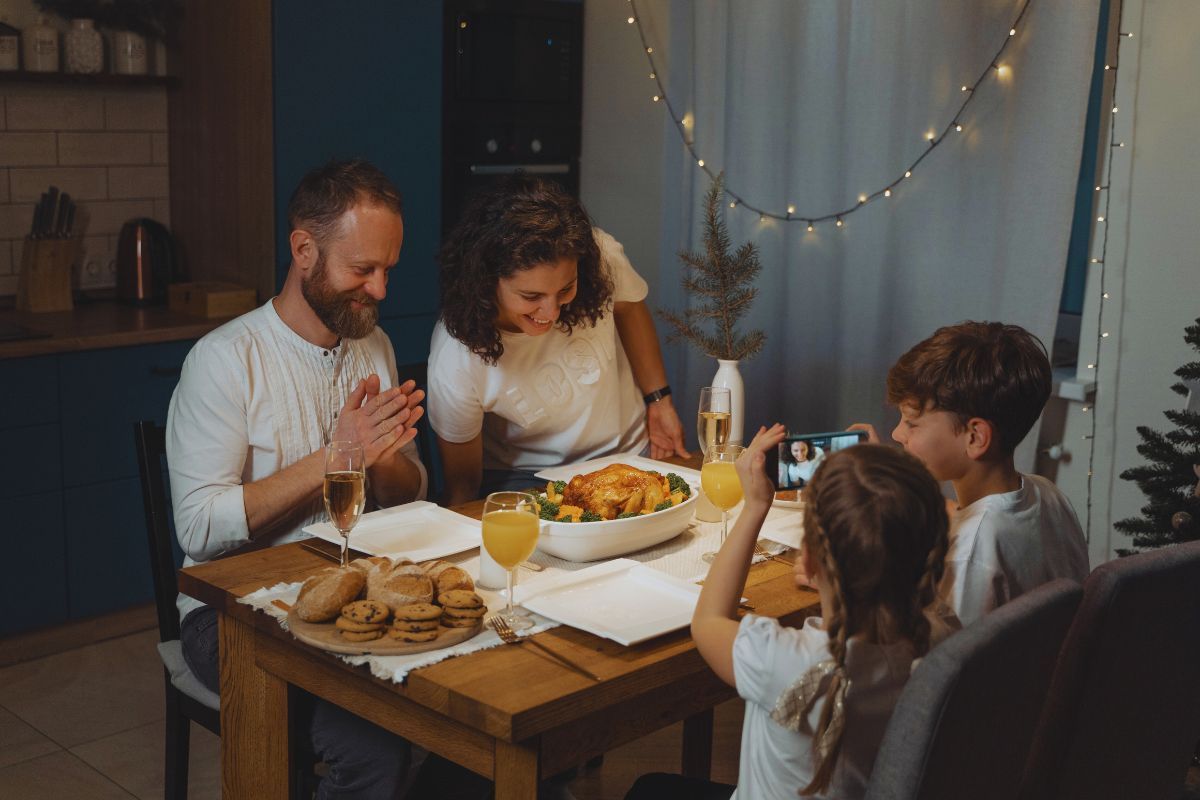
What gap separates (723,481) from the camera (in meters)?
2.09

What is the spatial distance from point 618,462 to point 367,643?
96 centimetres

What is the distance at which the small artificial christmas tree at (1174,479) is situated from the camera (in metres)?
2.71

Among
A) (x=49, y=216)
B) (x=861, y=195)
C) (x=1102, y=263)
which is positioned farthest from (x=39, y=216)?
(x=1102, y=263)

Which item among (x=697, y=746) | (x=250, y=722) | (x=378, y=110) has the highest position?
(x=378, y=110)

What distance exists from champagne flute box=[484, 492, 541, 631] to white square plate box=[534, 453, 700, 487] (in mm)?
577

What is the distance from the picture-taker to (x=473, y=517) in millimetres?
2252

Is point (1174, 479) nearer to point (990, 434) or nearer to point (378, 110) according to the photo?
point (990, 434)

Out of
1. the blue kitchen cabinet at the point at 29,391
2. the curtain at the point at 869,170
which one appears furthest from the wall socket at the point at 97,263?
the curtain at the point at 869,170

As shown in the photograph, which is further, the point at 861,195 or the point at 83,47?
the point at 83,47

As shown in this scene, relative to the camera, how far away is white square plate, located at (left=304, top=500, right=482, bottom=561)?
202 centimetres

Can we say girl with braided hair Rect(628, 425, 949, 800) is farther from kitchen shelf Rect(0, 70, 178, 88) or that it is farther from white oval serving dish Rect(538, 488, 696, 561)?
kitchen shelf Rect(0, 70, 178, 88)

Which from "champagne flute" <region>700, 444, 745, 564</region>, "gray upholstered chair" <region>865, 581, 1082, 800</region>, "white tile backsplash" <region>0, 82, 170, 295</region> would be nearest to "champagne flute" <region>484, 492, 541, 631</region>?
"champagne flute" <region>700, 444, 745, 564</region>

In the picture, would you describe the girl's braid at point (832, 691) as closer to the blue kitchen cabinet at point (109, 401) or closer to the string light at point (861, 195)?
the string light at point (861, 195)

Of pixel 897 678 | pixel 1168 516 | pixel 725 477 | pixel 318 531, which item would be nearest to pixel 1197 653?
pixel 897 678
